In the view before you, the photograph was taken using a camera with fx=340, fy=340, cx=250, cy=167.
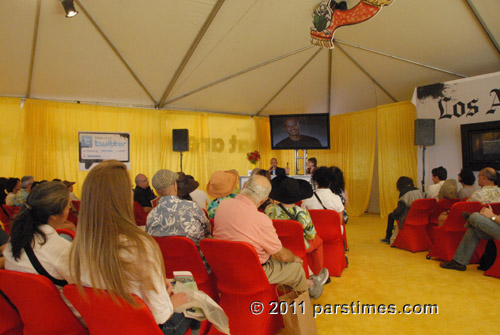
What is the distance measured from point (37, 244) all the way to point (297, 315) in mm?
1555

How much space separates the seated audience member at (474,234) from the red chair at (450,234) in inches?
8.5

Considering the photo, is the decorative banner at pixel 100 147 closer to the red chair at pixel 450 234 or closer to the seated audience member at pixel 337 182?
the seated audience member at pixel 337 182

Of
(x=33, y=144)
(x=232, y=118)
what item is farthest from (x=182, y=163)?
(x=33, y=144)

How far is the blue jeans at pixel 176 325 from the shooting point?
161cm

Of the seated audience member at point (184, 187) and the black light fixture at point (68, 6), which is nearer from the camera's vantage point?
the seated audience member at point (184, 187)

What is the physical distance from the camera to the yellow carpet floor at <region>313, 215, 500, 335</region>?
2691mm

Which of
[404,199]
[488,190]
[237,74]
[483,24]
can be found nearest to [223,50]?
[237,74]

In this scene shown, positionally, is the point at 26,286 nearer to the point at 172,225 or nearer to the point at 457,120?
the point at 172,225

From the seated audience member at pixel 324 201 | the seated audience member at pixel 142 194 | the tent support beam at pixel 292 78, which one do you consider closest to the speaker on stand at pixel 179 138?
the tent support beam at pixel 292 78

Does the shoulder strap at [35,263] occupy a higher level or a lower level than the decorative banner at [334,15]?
lower

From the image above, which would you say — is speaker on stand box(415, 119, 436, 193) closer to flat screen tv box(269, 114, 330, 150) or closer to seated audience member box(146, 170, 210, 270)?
flat screen tv box(269, 114, 330, 150)

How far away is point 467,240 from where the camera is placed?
13.2 feet

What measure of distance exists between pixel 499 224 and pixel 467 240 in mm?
456

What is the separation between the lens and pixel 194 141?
31.8 feet
